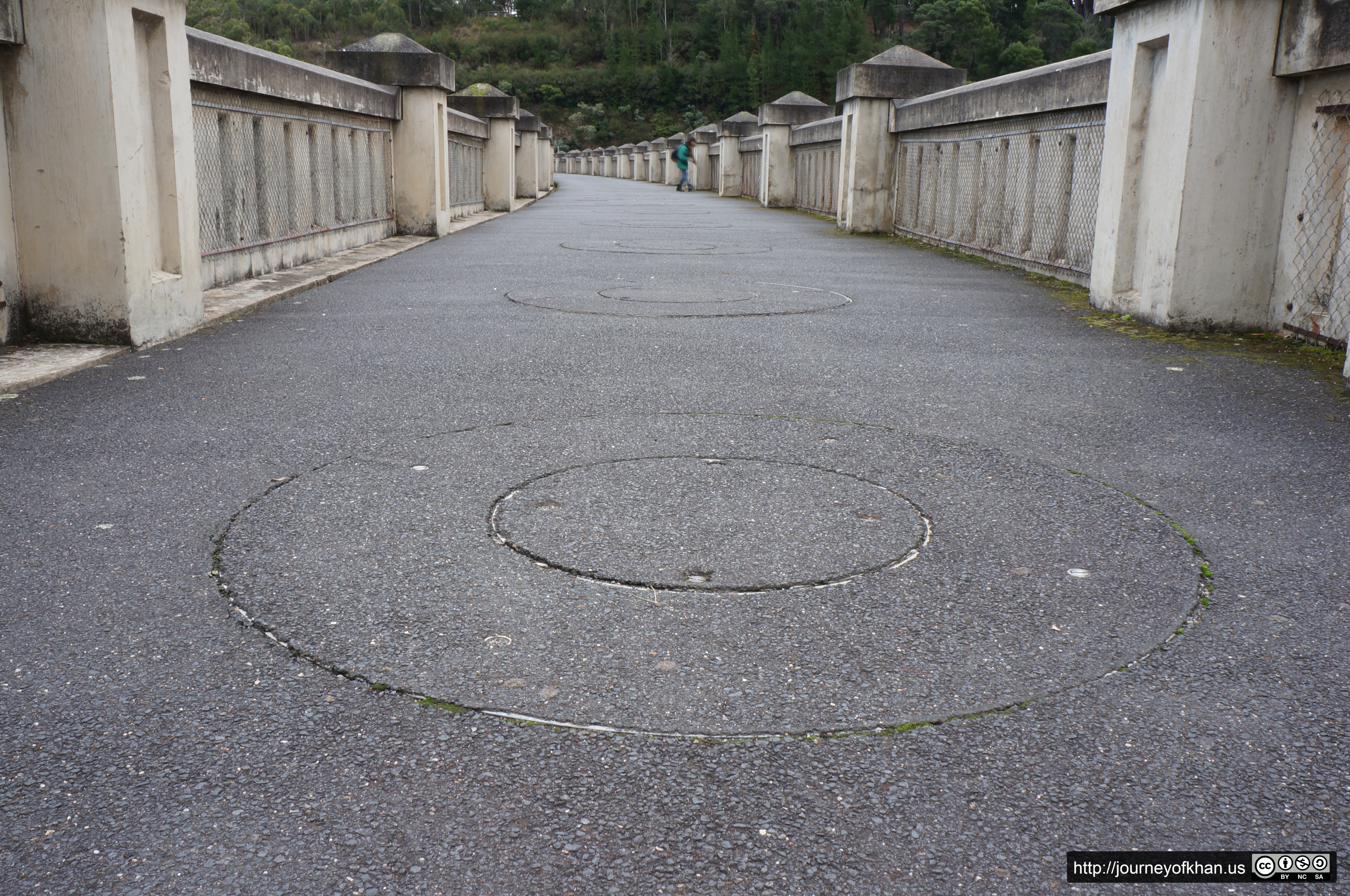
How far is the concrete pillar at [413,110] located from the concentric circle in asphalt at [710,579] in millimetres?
12883

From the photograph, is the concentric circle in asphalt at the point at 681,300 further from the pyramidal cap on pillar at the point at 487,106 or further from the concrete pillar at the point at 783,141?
the concrete pillar at the point at 783,141

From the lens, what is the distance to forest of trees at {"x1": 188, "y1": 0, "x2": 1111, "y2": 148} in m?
119

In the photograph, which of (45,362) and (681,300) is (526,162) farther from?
(45,362)

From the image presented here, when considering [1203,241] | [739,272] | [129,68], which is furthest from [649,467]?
[739,272]

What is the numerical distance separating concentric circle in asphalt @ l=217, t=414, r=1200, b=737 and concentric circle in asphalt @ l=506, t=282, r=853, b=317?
4.34 m

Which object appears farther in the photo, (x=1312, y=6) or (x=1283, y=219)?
(x=1283, y=219)

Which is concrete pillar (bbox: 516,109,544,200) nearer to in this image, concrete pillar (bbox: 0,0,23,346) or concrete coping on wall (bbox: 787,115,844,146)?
concrete coping on wall (bbox: 787,115,844,146)

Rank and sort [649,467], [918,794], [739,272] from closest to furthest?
1. [918,794]
2. [649,467]
3. [739,272]

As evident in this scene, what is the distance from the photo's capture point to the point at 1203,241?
7824mm

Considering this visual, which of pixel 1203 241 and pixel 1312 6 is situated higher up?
pixel 1312 6

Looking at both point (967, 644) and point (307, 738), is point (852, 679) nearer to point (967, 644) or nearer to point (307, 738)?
point (967, 644)

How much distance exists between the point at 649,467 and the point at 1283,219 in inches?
223

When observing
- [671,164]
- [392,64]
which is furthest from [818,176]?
[671,164]

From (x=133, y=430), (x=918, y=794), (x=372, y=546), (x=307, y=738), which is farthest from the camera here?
(x=133, y=430)
